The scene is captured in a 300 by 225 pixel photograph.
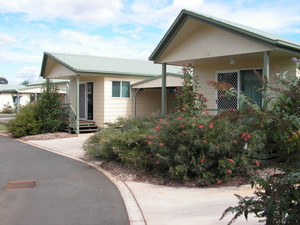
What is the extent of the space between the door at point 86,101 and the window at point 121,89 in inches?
58.0

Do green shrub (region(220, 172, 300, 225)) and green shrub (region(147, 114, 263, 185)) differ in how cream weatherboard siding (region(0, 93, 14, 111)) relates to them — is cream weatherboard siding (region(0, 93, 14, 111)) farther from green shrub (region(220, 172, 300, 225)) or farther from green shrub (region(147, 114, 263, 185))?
green shrub (region(220, 172, 300, 225))

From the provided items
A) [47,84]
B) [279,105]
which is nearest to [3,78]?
[47,84]

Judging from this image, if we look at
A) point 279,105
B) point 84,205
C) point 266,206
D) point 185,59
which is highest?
point 185,59

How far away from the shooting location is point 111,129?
9.71m

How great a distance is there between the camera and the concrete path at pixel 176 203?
4578 millimetres

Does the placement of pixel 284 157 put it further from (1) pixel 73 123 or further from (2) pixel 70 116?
(2) pixel 70 116

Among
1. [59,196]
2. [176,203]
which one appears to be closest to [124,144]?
[59,196]

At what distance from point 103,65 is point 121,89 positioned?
1.66 meters

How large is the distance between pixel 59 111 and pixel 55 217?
1196 cm

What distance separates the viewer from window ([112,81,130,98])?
56.6ft

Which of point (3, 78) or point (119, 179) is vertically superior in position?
point (3, 78)

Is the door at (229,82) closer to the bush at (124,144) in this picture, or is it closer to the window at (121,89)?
the bush at (124,144)

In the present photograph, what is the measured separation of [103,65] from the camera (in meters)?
17.5

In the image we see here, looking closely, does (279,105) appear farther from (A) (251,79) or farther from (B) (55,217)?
(A) (251,79)
